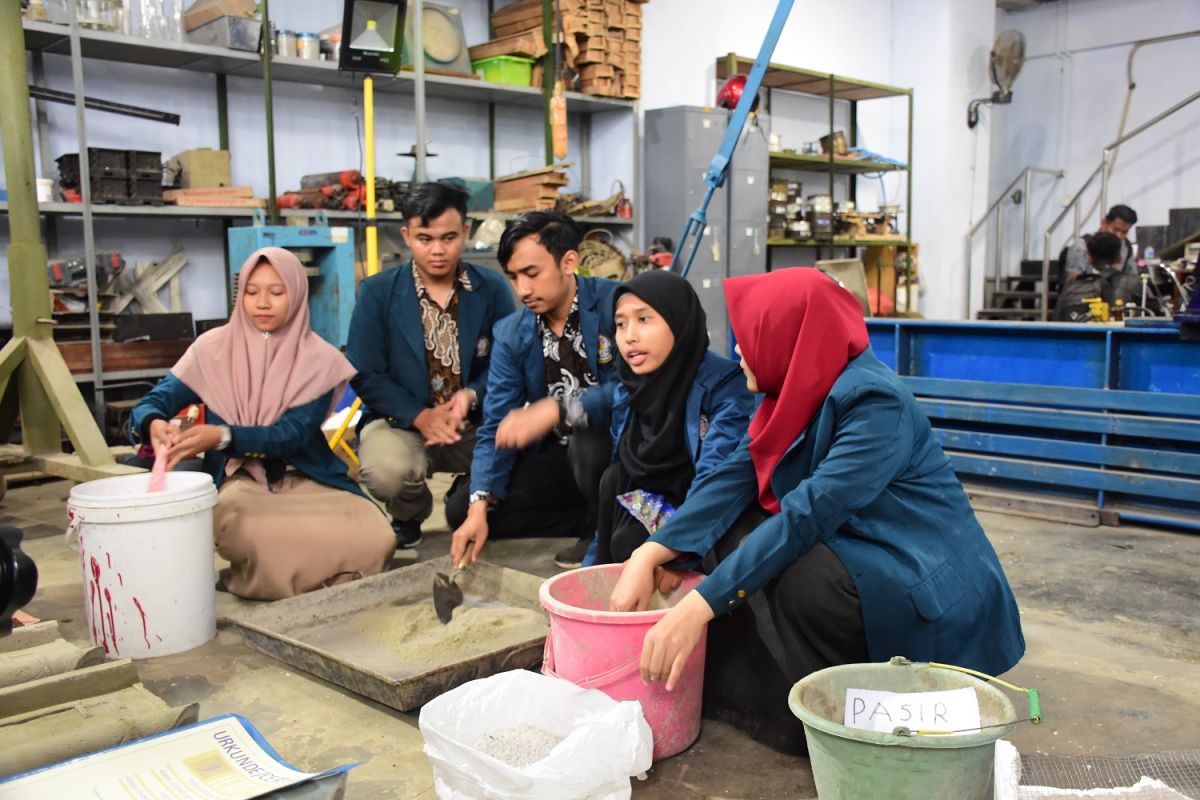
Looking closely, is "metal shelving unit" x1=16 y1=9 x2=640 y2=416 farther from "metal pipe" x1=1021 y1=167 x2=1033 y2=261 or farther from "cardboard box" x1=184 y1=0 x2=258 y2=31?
"metal pipe" x1=1021 y1=167 x2=1033 y2=261

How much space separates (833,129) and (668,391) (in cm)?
770

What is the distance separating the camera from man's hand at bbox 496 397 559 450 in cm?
273

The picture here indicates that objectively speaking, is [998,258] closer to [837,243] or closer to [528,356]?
[837,243]

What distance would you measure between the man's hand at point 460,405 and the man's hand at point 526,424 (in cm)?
46

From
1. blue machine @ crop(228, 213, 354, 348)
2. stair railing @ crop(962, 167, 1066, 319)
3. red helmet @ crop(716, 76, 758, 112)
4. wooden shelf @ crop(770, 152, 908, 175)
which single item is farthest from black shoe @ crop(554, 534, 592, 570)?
stair railing @ crop(962, 167, 1066, 319)

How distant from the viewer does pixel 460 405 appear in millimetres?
3268

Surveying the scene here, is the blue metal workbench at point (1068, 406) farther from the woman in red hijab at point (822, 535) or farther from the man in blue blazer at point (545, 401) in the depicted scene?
the woman in red hijab at point (822, 535)

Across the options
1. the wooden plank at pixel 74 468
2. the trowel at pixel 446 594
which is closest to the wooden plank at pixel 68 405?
the wooden plank at pixel 74 468

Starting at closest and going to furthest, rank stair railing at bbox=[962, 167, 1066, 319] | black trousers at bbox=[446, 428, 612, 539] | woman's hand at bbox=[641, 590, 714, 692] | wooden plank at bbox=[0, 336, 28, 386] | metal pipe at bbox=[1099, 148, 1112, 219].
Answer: woman's hand at bbox=[641, 590, 714, 692], black trousers at bbox=[446, 428, 612, 539], wooden plank at bbox=[0, 336, 28, 386], metal pipe at bbox=[1099, 148, 1112, 219], stair railing at bbox=[962, 167, 1066, 319]

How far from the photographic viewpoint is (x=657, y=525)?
7.90 ft

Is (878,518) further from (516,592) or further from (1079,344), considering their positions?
(1079,344)

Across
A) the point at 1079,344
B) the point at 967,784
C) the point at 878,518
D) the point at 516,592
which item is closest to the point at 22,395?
the point at 516,592

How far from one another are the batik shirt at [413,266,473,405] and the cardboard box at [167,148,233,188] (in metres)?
2.35

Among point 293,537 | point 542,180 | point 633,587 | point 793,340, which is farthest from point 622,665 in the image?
point 542,180
